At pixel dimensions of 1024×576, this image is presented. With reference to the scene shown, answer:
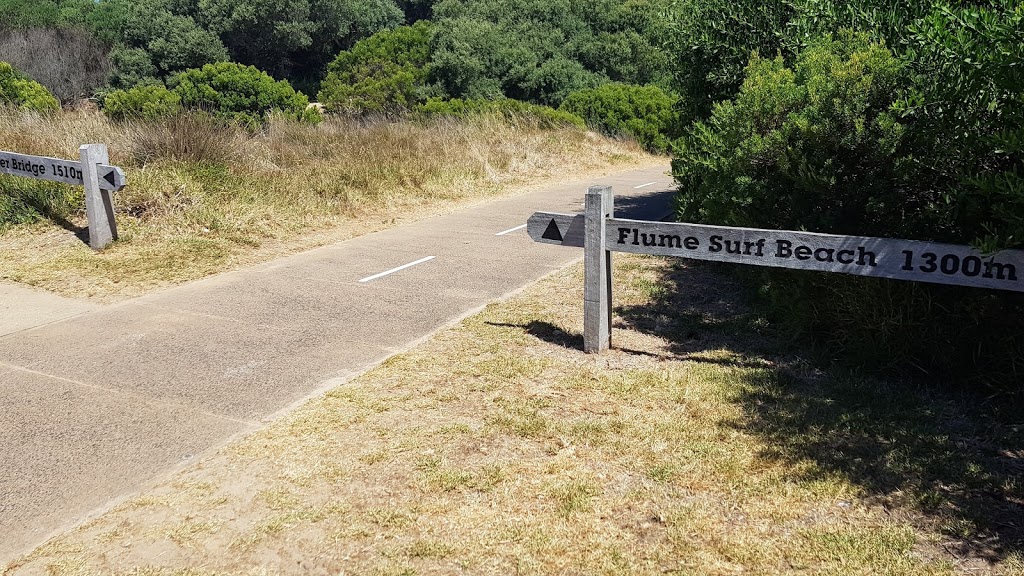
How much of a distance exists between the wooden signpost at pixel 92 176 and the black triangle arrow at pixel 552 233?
19.0 feet

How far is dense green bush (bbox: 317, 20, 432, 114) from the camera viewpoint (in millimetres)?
39750

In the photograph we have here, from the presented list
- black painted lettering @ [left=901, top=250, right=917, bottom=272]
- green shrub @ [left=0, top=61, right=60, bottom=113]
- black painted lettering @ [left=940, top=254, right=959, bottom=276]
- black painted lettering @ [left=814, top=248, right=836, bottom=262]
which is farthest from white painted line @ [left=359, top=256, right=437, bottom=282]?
green shrub @ [left=0, top=61, right=60, bottom=113]

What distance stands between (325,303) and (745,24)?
642cm

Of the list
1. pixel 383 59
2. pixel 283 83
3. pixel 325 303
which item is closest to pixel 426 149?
pixel 325 303

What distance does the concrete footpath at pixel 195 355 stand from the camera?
15.6 ft

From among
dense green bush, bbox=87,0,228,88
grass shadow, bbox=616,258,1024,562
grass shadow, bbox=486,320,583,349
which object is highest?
dense green bush, bbox=87,0,228,88

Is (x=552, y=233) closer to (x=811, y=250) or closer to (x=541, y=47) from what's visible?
(x=811, y=250)

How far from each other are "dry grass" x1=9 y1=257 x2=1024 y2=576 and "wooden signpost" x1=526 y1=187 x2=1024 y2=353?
0.76 metres

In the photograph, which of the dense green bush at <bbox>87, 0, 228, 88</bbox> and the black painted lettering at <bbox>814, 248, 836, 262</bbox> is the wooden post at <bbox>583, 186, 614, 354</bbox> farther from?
the dense green bush at <bbox>87, 0, 228, 88</bbox>

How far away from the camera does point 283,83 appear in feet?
129

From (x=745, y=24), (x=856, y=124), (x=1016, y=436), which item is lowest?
(x=1016, y=436)

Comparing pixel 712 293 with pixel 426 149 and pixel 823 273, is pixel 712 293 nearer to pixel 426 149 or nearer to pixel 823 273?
pixel 823 273

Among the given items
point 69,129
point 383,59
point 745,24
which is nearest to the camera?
point 745,24

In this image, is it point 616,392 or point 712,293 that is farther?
point 712,293
